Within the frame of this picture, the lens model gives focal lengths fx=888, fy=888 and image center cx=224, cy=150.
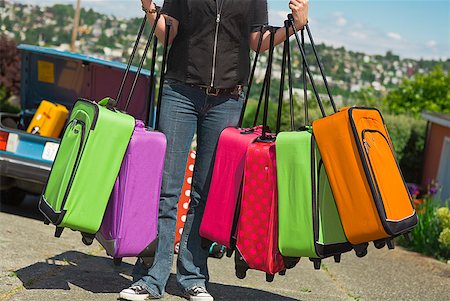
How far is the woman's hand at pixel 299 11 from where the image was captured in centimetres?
466

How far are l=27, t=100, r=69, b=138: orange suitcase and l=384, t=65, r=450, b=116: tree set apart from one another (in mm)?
11265

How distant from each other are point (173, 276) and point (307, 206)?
151 cm

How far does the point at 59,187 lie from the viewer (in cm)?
458

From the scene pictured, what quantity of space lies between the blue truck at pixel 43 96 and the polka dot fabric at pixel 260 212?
10.6 feet

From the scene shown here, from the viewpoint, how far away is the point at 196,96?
15.8 feet

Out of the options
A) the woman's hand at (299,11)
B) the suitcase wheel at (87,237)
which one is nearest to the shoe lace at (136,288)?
the suitcase wheel at (87,237)

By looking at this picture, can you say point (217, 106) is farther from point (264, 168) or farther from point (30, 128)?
point (30, 128)

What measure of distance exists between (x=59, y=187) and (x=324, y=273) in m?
3.14

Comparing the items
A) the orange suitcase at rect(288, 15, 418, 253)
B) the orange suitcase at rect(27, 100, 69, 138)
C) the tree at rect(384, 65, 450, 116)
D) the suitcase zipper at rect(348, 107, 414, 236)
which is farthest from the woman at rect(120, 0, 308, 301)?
the tree at rect(384, 65, 450, 116)

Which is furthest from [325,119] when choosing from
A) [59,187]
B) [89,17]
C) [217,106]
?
[89,17]

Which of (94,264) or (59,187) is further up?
(59,187)

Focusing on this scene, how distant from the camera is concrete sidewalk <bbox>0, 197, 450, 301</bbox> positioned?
509 centimetres

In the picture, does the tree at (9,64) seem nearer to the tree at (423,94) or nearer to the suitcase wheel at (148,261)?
the tree at (423,94)

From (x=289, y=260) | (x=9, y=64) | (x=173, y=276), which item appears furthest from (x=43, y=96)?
(x=9, y=64)
